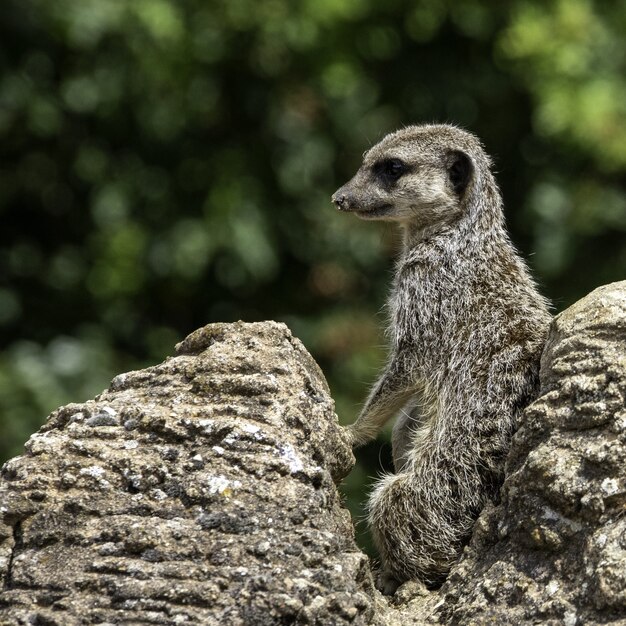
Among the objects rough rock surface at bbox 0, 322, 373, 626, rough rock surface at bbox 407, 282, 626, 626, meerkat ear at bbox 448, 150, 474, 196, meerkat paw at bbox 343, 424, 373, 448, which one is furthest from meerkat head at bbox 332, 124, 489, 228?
rough rock surface at bbox 0, 322, 373, 626

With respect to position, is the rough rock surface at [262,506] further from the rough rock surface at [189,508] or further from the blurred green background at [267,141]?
the blurred green background at [267,141]

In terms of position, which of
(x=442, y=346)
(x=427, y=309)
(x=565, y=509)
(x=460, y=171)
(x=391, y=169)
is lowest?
(x=565, y=509)

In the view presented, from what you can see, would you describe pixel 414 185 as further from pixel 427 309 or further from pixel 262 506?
pixel 262 506

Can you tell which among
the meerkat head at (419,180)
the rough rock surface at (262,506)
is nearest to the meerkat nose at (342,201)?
the meerkat head at (419,180)

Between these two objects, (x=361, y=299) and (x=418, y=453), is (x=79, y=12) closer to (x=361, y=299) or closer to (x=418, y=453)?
(x=361, y=299)

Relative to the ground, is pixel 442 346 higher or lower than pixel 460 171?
lower

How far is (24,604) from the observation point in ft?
11.6

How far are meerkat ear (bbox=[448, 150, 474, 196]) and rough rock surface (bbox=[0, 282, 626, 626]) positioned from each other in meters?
1.40

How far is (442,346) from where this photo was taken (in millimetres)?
4930

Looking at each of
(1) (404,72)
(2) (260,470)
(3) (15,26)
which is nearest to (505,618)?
(2) (260,470)

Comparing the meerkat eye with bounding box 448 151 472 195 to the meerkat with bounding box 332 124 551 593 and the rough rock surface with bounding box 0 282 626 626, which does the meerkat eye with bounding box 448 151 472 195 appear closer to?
the meerkat with bounding box 332 124 551 593

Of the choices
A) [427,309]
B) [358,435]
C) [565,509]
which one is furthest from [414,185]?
[565,509]

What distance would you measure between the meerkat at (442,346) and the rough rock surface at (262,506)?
1.33 feet

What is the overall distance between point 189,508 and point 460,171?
2.30 meters
